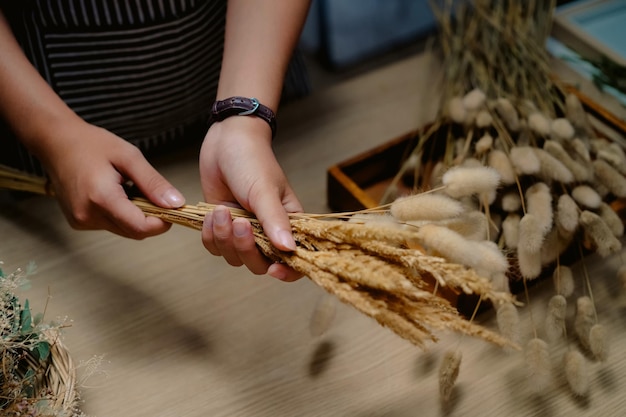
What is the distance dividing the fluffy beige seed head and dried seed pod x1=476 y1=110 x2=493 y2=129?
0.27 m

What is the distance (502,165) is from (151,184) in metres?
0.48

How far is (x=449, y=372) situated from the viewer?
2.37ft

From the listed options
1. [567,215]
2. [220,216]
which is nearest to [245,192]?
[220,216]

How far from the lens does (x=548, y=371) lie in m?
0.74

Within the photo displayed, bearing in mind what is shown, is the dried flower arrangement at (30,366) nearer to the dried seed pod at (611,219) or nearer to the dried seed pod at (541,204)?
the dried seed pod at (541,204)

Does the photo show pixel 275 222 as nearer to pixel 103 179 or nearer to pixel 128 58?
pixel 103 179

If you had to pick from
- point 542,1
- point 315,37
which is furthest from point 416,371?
point 315,37

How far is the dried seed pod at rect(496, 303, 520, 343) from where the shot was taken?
0.73 m

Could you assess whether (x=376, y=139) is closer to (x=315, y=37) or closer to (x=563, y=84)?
(x=563, y=84)

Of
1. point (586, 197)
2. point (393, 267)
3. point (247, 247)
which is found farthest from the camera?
point (586, 197)

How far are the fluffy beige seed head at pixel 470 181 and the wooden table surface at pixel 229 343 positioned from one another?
22cm

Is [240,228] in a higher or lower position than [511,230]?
higher

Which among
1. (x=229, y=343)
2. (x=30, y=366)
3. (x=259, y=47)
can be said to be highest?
(x=259, y=47)

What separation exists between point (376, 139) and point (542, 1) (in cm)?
44
